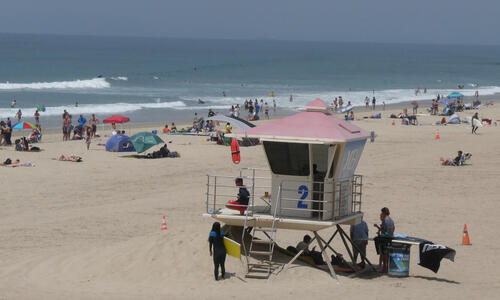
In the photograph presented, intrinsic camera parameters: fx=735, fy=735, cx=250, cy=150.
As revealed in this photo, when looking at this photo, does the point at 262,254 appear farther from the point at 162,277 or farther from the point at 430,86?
the point at 430,86

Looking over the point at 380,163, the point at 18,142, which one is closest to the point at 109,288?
the point at 380,163

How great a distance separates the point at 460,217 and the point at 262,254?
7.41 meters

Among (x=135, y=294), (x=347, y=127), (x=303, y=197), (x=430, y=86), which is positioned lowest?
(x=135, y=294)

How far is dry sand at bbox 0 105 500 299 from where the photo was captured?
1224 centimetres

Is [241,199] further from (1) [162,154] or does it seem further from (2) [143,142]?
(2) [143,142]

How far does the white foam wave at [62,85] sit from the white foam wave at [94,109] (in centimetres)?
1846

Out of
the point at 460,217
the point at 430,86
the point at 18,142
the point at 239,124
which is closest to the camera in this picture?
the point at 460,217

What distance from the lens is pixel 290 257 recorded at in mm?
13508

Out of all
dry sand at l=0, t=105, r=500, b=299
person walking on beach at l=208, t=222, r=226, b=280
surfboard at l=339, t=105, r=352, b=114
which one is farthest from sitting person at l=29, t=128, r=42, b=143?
person walking on beach at l=208, t=222, r=226, b=280

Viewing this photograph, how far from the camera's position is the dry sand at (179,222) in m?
12.2

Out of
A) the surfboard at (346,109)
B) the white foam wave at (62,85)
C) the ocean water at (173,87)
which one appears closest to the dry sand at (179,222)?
the surfboard at (346,109)

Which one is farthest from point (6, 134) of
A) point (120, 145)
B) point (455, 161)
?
point (455, 161)

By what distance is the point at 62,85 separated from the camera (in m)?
76.8

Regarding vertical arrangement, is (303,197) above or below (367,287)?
above
